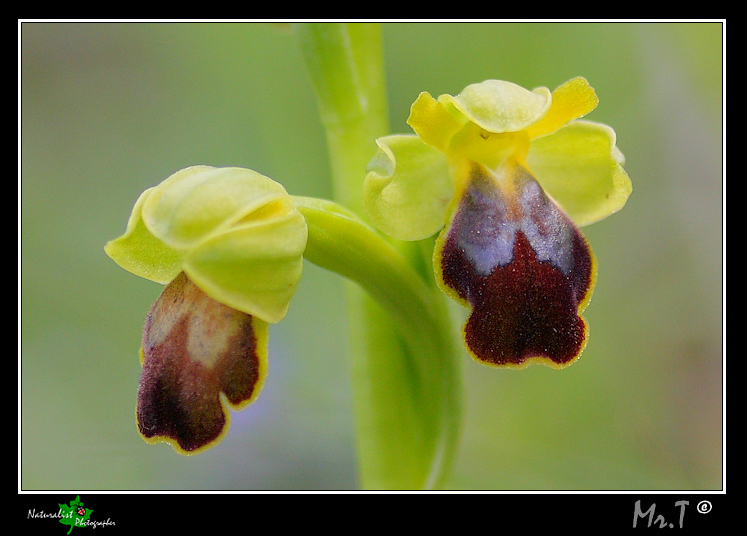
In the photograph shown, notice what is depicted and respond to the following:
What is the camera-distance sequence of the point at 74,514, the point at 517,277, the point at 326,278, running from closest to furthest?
the point at 517,277 → the point at 74,514 → the point at 326,278

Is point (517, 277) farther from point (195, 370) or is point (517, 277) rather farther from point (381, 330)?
point (195, 370)

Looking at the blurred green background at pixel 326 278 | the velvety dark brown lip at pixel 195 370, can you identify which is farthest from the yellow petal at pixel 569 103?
the blurred green background at pixel 326 278

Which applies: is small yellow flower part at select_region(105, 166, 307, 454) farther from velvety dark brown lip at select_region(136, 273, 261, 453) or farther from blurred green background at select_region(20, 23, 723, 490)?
blurred green background at select_region(20, 23, 723, 490)

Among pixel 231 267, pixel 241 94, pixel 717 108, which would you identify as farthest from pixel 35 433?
pixel 717 108

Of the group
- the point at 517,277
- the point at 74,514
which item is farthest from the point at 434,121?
the point at 74,514

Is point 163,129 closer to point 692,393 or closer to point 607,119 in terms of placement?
point 607,119

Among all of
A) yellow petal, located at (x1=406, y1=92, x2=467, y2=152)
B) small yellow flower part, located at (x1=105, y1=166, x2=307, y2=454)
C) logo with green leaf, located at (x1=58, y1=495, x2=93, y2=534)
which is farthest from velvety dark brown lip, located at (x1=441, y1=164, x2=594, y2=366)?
logo with green leaf, located at (x1=58, y1=495, x2=93, y2=534)
